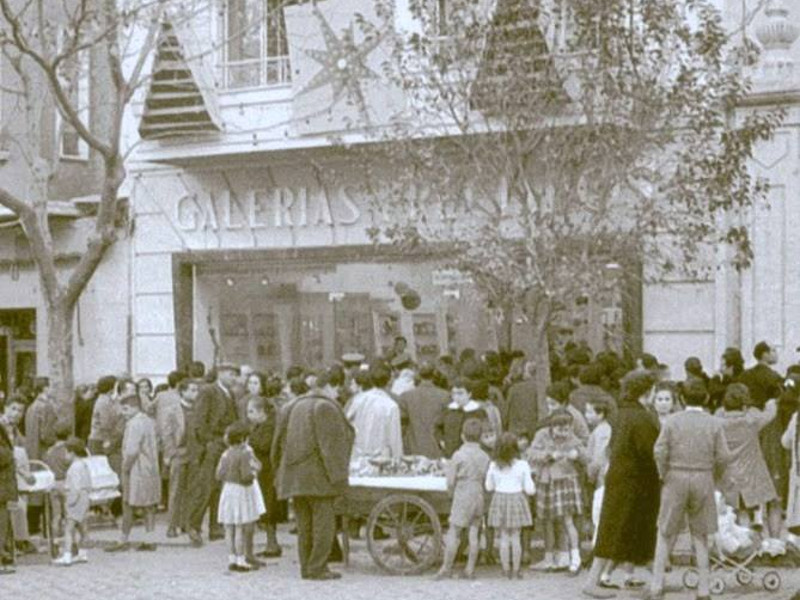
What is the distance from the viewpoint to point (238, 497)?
1441cm

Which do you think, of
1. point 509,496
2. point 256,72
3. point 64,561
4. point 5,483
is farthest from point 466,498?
point 256,72

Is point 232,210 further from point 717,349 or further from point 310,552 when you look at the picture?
point 310,552

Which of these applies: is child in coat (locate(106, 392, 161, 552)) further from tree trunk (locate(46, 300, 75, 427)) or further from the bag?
tree trunk (locate(46, 300, 75, 427))

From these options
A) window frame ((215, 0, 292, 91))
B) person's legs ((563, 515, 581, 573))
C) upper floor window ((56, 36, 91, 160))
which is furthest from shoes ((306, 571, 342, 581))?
upper floor window ((56, 36, 91, 160))

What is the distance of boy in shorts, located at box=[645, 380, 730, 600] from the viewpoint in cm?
1199

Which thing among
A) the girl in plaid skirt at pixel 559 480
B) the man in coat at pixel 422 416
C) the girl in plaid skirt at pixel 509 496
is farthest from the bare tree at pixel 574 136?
the girl in plaid skirt at pixel 509 496

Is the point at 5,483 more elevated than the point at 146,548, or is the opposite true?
the point at 5,483

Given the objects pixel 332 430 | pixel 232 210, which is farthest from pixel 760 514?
pixel 232 210

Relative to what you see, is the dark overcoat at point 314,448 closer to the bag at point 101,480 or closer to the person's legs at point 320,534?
the person's legs at point 320,534

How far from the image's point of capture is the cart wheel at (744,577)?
1260 cm

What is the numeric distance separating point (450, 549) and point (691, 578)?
210 cm

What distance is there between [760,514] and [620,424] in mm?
3234

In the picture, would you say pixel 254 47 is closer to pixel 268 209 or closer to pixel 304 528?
pixel 268 209

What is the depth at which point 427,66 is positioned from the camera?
17.4 m
